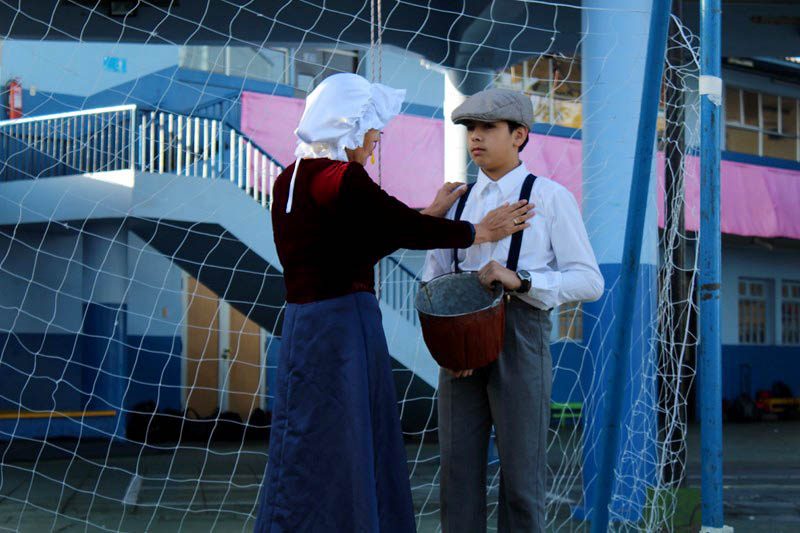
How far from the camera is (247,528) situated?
19.5ft

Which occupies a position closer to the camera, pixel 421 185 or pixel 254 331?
pixel 421 185

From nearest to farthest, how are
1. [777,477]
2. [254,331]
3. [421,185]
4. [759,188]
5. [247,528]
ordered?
[247,528]
[777,477]
[421,185]
[254,331]
[759,188]

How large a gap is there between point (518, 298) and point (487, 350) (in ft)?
0.82

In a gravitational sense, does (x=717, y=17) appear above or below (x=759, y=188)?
below

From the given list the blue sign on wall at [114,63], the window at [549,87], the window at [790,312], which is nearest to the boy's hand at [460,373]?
the blue sign on wall at [114,63]

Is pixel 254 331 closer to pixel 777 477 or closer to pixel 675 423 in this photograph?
pixel 777 477

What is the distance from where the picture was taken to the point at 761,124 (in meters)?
18.8

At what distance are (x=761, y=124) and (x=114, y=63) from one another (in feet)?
39.5

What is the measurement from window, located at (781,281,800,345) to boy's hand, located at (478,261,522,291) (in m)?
17.5

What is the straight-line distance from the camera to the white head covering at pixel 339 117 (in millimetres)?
2883

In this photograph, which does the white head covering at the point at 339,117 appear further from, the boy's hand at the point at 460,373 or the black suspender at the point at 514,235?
the boy's hand at the point at 460,373

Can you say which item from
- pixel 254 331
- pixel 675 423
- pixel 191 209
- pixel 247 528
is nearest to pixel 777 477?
pixel 675 423

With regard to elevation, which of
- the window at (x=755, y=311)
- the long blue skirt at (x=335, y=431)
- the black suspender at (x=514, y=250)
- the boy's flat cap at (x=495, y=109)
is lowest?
the long blue skirt at (x=335, y=431)

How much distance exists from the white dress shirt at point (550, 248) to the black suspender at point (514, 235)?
0.01m
